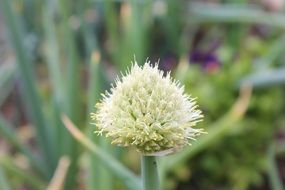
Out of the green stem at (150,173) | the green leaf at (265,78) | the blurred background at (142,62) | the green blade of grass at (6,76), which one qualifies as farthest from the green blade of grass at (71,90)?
the green stem at (150,173)

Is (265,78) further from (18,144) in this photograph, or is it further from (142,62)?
(18,144)

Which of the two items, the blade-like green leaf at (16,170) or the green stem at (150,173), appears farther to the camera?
the blade-like green leaf at (16,170)

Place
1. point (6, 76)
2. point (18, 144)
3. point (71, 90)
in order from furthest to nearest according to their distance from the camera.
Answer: point (6, 76) < point (71, 90) < point (18, 144)

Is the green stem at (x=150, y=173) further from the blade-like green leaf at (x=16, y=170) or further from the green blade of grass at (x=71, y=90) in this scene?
the green blade of grass at (x=71, y=90)

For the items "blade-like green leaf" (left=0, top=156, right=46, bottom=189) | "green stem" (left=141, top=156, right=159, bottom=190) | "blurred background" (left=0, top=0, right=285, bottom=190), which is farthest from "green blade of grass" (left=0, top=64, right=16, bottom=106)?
"green stem" (left=141, top=156, right=159, bottom=190)

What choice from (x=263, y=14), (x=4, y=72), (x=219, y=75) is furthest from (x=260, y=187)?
(x=4, y=72)

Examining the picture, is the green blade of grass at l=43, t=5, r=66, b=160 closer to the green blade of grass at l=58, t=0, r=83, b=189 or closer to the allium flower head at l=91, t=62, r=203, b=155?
the green blade of grass at l=58, t=0, r=83, b=189

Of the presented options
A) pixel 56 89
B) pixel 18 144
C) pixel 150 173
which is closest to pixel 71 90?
pixel 56 89
